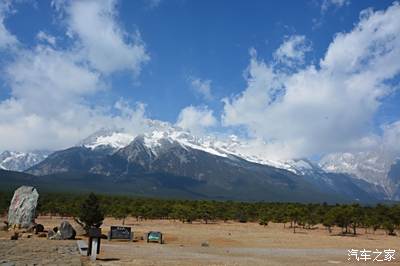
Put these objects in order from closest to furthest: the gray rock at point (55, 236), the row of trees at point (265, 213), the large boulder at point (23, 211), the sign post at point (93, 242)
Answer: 1. the sign post at point (93, 242)
2. the gray rock at point (55, 236)
3. the large boulder at point (23, 211)
4. the row of trees at point (265, 213)

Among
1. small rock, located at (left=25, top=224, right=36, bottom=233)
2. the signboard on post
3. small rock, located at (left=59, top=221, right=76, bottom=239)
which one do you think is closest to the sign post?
small rock, located at (left=59, top=221, right=76, bottom=239)

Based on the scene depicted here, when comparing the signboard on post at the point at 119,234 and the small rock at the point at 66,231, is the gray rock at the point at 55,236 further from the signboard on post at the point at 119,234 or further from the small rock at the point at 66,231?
the signboard on post at the point at 119,234

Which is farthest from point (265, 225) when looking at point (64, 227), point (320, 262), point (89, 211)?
point (320, 262)

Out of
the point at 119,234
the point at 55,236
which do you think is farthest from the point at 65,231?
the point at 119,234

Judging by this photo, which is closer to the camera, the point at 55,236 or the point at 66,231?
the point at 55,236

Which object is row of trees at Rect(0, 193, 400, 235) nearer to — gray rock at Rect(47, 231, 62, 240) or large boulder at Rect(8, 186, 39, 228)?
large boulder at Rect(8, 186, 39, 228)

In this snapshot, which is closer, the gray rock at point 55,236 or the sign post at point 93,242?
the sign post at point 93,242

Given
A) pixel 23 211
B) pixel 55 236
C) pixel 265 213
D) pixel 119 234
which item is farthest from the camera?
pixel 265 213

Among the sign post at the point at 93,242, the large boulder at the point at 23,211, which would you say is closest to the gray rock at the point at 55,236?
the large boulder at the point at 23,211

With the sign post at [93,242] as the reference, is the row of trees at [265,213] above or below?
above

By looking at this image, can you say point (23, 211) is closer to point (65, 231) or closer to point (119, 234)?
point (65, 231)

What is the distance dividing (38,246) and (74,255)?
728cm

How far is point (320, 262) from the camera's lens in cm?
3419

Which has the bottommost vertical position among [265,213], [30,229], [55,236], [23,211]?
[55,236]
